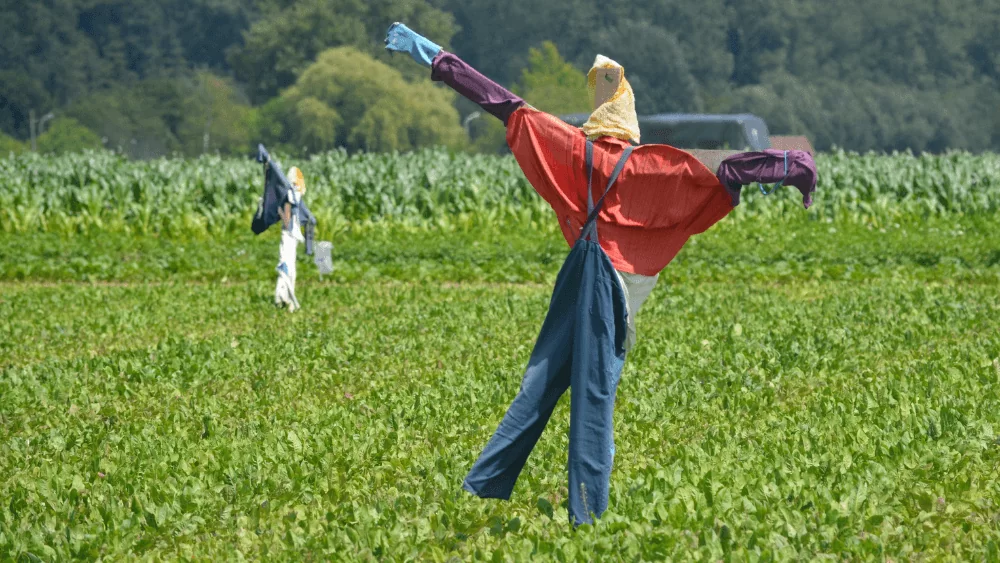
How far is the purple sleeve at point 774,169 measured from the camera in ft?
17.1

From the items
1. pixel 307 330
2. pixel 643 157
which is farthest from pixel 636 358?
pixel 643 157

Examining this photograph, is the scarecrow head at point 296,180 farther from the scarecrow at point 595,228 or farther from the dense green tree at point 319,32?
the dense green tree at point 319,32

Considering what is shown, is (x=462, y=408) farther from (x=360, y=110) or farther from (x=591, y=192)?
(x=360, y=110)

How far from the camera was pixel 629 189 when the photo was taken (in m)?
5.53

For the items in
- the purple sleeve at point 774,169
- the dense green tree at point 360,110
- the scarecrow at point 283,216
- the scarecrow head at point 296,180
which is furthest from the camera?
the dense green tree at point 360,110

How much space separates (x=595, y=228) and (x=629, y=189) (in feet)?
0.73

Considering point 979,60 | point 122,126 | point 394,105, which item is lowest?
point 122,126

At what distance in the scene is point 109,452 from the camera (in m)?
7.35

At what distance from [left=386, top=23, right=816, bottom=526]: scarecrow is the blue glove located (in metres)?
0.01

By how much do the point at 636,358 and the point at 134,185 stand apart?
55.0 ft

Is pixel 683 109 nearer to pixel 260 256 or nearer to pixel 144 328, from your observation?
pixel 260 256

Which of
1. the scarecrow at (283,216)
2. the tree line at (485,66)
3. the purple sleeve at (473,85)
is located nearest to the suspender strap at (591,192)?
the purple sleeve at (473,85)

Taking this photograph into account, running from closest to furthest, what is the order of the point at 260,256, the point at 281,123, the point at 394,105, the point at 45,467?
the point at 45,467
the point at 260,256
the point at 394,105
the point at 281,123

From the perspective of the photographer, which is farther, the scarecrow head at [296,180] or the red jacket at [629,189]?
the scarecrow head at [296,180]
